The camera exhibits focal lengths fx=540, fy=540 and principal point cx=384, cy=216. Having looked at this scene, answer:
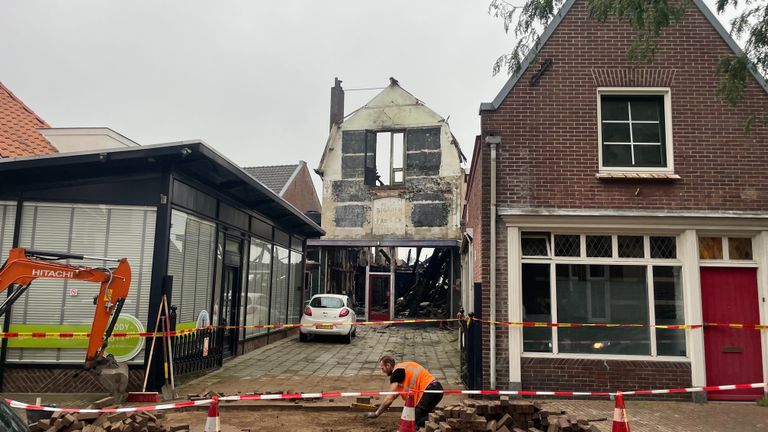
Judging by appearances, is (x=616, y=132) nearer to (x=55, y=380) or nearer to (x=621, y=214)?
(x=621, y=214)

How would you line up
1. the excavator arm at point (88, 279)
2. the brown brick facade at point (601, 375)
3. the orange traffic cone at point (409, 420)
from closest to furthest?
the orange traffic cone at point (409, 420)
the excavator arm at point (88, 279)
the brown brick facade at point (601, 375)

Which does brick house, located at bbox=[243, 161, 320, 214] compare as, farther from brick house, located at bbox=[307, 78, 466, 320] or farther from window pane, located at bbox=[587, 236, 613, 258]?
window pane, located at bbox=[587, 236, 613, 258]

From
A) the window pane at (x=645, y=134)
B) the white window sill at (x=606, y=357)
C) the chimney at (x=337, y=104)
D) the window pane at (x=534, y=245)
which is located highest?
the chimney at (x=337, y=104)

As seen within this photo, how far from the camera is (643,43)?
7.76 m

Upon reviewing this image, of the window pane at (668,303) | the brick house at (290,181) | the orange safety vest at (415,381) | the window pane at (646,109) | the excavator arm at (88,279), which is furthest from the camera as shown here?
the brick house at (290,181)

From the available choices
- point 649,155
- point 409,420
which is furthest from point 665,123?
point 409,420

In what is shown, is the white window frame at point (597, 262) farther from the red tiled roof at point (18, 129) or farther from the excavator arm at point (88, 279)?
the red tiled roof at point (18, 129)

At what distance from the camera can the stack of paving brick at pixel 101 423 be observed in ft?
19.3

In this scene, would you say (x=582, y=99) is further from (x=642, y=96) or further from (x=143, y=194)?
(x=143, y=194)

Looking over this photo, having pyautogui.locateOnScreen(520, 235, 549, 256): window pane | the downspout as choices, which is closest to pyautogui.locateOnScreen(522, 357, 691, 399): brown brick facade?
the downspout

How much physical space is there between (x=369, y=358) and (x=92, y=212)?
7.23m

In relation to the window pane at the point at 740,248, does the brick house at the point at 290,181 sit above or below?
above

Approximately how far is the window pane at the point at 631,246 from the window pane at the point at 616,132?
1.69 m

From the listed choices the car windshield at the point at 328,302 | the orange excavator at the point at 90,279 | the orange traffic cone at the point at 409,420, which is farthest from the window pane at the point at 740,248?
the car windshield at the point at 328,302
